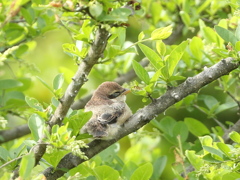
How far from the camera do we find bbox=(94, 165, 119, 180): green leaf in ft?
10.0

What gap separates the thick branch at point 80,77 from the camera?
8.55 feet

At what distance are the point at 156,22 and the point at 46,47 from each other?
227 centimetres

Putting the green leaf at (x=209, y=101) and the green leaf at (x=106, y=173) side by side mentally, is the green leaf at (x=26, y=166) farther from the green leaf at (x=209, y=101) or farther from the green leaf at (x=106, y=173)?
the green leaf at (x=209, y=101)

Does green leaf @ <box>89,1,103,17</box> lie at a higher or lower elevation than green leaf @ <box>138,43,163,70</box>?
higher

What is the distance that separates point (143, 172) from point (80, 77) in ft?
2.71

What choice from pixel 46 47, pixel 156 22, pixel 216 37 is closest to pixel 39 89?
pixel 46 47

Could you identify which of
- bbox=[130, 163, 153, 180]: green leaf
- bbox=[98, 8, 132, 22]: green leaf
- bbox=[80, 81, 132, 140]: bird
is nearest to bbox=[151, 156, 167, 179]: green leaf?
bbox=[80, 81, 132, 140]: bird

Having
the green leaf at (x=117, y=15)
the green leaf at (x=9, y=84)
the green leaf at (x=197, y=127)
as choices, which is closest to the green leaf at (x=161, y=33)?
the green leaf at (x=117, y=15)

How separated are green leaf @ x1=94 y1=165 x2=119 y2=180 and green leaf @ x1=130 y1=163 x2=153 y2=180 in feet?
0.38

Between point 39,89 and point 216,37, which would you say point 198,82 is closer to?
point 216,37

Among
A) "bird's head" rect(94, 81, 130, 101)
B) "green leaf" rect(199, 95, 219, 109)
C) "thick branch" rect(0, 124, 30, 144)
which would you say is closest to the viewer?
"green leaf" rect(199, 95, 219, 109)

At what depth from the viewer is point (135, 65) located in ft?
10.5

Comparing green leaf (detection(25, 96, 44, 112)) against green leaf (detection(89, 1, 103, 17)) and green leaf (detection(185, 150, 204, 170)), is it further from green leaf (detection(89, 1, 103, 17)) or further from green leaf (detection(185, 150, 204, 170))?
green leaf (detection(185, 150, 204, 170))

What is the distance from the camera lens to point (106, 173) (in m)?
3.07
